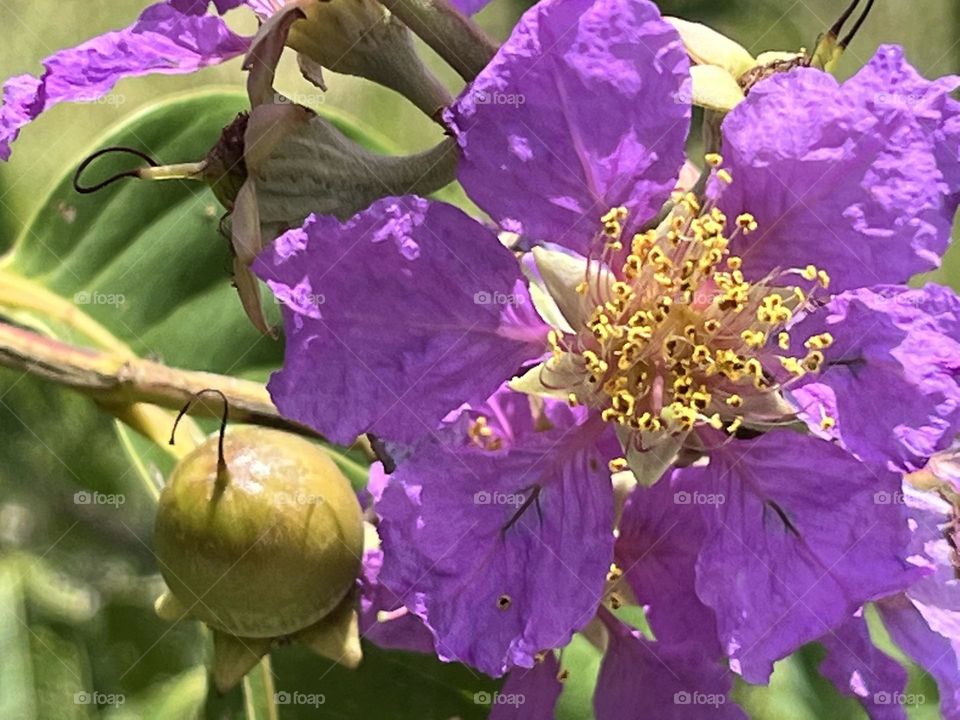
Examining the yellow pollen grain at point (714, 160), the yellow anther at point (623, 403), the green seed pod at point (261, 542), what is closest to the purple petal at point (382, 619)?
the green seed pod at point (261, 542)

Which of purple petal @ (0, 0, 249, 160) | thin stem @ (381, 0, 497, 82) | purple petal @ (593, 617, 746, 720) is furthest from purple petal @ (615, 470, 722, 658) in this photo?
purple petal @ (0, 0, 249, 160)

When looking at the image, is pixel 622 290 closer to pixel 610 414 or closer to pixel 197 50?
pixel 610 414

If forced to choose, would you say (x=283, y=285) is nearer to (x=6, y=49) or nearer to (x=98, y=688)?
(x=98, y=688)

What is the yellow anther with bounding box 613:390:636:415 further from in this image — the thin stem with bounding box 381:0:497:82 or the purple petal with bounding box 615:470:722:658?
the thin stem with bounding box 381:0:497:82

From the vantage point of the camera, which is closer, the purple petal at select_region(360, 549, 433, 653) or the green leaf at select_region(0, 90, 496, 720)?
the purple petal at select_region(360, 549, 433, 653)

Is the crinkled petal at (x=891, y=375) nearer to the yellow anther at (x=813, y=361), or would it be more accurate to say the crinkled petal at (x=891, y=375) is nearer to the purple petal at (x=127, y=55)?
the yellow anther at (x=813, y=361)

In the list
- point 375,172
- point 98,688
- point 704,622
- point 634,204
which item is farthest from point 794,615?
point 98,688
